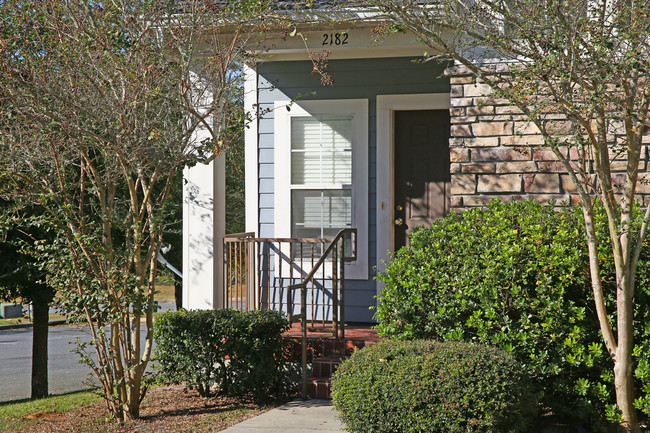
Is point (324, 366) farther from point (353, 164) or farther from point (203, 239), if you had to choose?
point (353, 164)

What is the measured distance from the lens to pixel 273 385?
6.26 meters

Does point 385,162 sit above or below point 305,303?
above

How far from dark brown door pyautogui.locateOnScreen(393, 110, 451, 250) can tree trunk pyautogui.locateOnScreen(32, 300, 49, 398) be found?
524 cm

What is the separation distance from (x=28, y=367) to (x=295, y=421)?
888cm

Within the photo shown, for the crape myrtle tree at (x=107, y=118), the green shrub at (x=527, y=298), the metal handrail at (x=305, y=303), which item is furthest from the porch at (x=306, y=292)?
the crape myrtle tree at (x=107, y=118)

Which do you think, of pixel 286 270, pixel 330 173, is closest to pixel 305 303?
pixel 286 270

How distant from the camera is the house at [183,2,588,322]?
7.36 meters

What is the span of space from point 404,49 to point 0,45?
13.3 feet

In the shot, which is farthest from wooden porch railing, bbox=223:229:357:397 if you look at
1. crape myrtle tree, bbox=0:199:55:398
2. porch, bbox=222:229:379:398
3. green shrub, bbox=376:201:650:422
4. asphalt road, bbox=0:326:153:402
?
crape myrtle tree, bbox=0:199:55:398

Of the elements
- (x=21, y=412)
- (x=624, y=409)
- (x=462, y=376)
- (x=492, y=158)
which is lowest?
(x=21, y=412)

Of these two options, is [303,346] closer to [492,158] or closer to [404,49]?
[492,158]

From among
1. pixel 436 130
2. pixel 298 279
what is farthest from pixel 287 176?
pixel 436 130

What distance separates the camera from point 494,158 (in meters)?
5.92

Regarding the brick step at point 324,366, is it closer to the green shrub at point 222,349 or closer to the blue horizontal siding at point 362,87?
the green shrub at point 222,349
